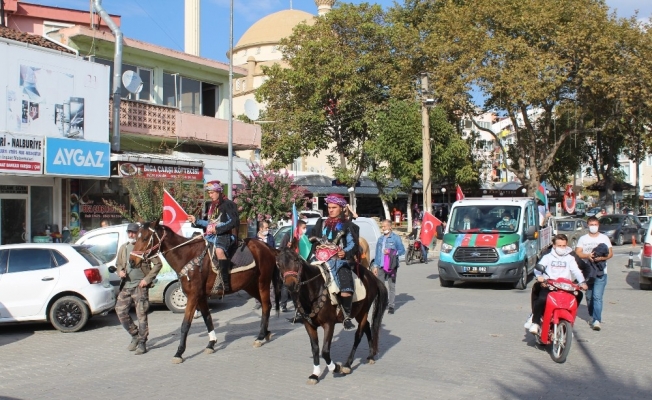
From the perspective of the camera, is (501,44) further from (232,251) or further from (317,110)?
(232,251)

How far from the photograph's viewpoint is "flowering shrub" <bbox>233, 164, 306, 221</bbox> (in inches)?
881

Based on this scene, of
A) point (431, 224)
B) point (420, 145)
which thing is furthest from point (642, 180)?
point (431, 224)

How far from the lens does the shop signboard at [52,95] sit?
1797 cm

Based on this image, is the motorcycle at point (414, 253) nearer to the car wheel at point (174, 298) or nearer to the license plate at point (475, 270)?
the license plate at point (475, 270)

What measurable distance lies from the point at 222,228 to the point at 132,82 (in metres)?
13.6

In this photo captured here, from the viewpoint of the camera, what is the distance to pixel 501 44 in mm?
31406

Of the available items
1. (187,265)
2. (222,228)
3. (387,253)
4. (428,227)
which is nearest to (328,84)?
(428,227)

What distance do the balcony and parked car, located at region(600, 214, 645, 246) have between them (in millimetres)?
20938

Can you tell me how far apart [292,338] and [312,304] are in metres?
3.39

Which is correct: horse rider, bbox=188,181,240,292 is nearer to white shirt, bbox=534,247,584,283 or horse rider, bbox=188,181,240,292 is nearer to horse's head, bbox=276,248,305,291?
horse's head, bbox=276,248,305,291

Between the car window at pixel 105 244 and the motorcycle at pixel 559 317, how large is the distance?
8579 millimetres

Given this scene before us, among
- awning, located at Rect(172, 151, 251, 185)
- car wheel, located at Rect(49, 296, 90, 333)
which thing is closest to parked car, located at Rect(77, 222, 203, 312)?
car wheel, located at Rect(49, 296, 90, 333)

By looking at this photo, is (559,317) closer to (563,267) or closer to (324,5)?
(563,267)

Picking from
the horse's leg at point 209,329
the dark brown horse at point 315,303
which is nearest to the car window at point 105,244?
the horse's leg at point 209,329
